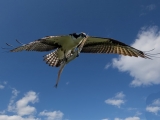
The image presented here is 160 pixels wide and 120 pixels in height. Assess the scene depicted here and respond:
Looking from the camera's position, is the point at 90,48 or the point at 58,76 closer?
the point at 58,76

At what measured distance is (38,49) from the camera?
1501 centimetres

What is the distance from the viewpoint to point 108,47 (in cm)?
1656

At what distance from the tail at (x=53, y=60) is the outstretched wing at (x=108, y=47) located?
7.20ft

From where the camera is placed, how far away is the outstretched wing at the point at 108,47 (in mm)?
15966

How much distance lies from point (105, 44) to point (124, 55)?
4.26 feet

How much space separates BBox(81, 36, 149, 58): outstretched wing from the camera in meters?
16.0

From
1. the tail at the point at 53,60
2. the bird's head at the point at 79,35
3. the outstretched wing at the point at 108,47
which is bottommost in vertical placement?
the bird's head at the point at 79,35

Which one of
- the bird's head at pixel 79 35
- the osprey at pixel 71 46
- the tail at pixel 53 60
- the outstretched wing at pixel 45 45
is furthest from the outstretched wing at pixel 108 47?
the bird's head at pixel 79 35

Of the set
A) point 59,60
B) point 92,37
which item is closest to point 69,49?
point 59,60

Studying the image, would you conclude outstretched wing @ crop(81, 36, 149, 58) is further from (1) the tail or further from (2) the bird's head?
(2) the bird's head

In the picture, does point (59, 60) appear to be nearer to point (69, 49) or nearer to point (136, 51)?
point (69, 49)

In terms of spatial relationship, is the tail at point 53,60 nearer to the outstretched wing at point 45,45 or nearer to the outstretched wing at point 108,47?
the outstretched wing at point 45,45

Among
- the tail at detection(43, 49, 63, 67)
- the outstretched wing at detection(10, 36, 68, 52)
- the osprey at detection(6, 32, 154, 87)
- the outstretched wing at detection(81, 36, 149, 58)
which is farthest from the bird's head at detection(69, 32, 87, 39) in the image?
the outstretched wing at detection(81, 36, 149, 58)

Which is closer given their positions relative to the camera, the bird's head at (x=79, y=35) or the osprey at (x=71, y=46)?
the bird's head at (x=79, y=35)
